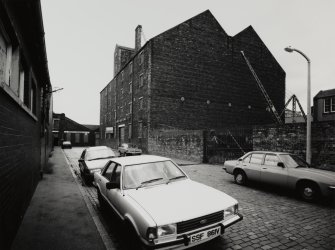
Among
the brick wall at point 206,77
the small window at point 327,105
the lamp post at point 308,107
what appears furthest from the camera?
the small window at point 327,105

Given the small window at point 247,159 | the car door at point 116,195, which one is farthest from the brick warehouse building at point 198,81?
the car door at point 116,195

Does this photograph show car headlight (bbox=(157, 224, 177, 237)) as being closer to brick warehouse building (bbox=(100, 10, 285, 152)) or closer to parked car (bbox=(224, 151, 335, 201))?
parked car (bbox=(224, 151, 335, 201))

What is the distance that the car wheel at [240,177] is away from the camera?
882 centimetres

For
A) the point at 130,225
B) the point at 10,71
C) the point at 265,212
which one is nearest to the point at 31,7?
the point at 10,71

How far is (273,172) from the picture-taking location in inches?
301

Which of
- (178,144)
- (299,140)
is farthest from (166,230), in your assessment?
(178,144)

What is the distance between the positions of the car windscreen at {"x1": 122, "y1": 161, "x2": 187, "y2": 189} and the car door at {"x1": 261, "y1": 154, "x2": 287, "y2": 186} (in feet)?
13.2

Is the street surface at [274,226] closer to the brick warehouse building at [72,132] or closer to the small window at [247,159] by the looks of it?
the small window at [247,159]

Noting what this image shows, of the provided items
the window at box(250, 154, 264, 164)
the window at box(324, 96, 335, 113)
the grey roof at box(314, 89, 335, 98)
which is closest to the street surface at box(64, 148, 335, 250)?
the window at box(250, 154, 264, 164)

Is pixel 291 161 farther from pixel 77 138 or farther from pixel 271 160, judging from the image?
pixel 77 138

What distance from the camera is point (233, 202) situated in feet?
13.3

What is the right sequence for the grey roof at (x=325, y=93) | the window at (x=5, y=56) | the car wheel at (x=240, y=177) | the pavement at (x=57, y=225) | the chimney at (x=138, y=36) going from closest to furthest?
the window at (x=5, y=56) < the pavement at (x=57, y=225) < the car wheel at (x=240, y=177) < the grey roof at (x=325, y=93) < the chimney at (x=138, y=36)

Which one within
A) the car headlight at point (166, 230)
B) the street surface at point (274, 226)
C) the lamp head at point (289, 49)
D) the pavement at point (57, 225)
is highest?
the lamp head at point (289, 49)

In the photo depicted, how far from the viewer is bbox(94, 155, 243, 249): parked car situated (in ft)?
10.8
